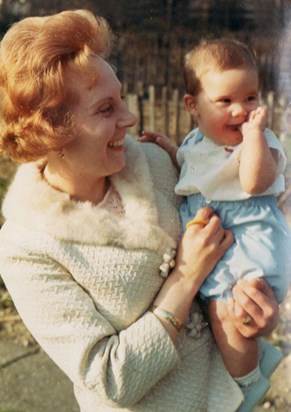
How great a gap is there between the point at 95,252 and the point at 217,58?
24.0 inches

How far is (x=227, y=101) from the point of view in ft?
6.45

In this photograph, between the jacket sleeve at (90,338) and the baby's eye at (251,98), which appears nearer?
the jacket sleeve at (90,338)

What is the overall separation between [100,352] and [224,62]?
823mm

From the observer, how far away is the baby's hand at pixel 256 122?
72.9 inches

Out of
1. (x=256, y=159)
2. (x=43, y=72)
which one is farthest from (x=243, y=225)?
(x=43, y=72)

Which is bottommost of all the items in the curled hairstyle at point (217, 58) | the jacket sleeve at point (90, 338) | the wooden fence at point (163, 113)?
the wooden fence at point (163, 113)

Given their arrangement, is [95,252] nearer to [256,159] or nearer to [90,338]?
[90,338]

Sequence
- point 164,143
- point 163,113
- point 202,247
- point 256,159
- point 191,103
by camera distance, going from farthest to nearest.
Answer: point 163,113 → point 164,143 → point 191,103 → point 202,247 → point 256,159

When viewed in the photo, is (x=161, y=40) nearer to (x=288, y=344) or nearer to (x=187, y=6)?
(x=187, y=6)

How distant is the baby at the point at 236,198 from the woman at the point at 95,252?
42mm

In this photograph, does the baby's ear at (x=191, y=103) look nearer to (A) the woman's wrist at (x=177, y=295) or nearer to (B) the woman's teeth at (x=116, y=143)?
(B) the woman's teeth at (x=116, y=143)

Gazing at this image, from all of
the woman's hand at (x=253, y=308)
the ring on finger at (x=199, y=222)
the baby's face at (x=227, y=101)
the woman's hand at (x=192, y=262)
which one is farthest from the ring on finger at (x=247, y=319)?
the baby's face at (x=227, y=101)

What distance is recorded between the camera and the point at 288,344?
348 cm

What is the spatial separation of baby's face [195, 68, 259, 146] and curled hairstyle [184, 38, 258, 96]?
2 cm
